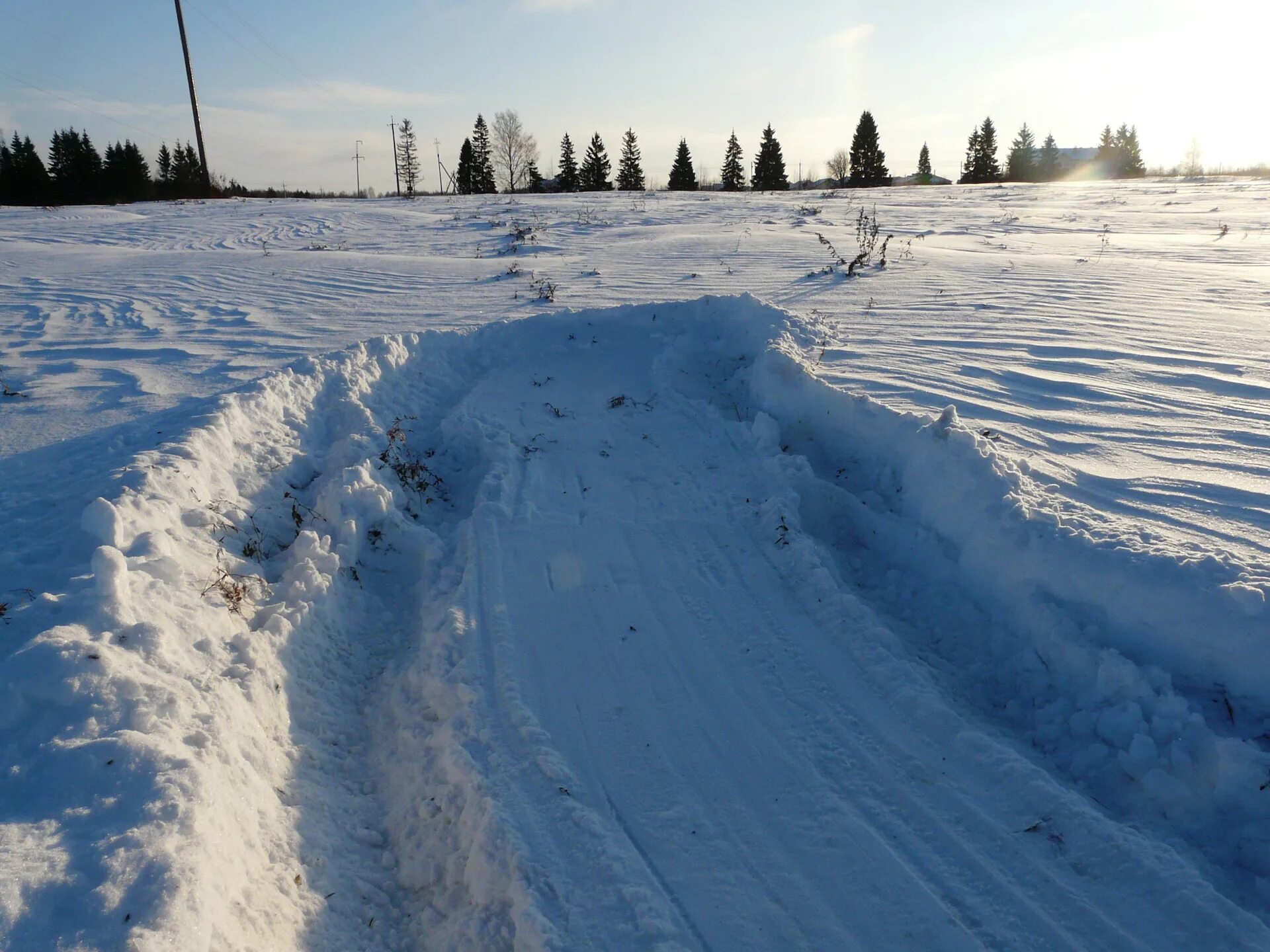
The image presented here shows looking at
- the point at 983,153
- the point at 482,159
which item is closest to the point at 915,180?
the point at 983,153

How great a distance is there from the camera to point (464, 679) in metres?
3.85

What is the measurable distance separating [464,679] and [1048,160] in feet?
215

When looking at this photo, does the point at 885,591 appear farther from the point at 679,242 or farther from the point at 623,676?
Result: the point at 679,242

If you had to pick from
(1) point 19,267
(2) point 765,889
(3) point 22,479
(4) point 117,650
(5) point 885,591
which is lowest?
(2) point 765,889

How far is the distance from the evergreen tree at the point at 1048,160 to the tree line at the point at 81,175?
5392cm

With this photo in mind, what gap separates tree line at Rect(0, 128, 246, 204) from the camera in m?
42.8

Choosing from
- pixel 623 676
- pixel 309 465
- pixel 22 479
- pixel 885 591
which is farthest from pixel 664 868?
pixel 22 479

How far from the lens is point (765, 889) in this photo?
2803 mm

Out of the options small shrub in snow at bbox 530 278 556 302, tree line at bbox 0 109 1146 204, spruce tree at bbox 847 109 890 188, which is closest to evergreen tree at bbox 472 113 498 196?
tree line at bbox 0 109 1146 204

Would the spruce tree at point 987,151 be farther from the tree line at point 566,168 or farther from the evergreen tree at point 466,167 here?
the evergreen tree at point 466,167

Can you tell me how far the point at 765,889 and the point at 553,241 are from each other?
1269 centimetres

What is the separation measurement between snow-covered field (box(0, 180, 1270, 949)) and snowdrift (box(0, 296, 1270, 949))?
0.06 ft

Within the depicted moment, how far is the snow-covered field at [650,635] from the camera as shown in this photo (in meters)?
2.71

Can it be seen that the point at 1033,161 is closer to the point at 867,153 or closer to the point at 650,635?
the point at 867,153
